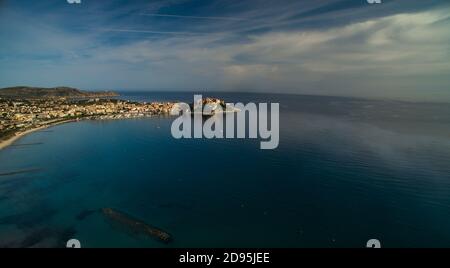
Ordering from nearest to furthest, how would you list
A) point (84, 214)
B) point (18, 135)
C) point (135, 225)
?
point (135, 225), point (84, 214), point (18, 135)

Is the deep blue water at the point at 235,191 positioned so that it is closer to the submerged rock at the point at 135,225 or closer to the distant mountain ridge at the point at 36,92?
the submerged rock at the point at 135,225

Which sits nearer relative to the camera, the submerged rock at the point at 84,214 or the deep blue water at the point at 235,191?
the deep blue water at the point at 235,191

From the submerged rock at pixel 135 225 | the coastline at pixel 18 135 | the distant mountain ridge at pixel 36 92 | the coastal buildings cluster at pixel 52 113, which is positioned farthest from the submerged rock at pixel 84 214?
the distant mountain ridge at pixel 36 92

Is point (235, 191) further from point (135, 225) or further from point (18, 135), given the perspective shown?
point (18, 135)

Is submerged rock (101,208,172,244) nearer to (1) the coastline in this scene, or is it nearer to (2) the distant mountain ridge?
(1) the coastline

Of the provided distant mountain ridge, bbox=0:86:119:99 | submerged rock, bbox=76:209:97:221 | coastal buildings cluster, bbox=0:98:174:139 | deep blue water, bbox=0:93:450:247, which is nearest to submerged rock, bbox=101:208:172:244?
deep blue water, bbox=0:93:450:247

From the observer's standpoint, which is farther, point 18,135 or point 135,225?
point 18,135

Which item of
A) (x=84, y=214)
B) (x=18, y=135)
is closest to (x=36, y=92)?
(x=18, y=135)
